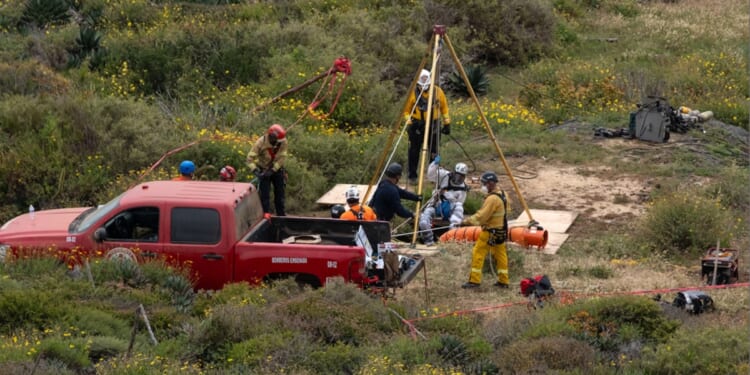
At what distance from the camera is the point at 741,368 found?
32.3ft

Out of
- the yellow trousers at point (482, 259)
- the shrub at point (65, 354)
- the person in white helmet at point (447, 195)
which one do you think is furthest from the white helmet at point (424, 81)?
the shrub at point (65, 354)

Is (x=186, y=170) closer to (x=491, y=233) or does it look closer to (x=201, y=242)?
(x=201, y=242)

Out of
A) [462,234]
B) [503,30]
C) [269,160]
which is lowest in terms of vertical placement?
[462,234]

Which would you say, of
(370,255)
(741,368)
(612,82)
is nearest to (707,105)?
(612,82)

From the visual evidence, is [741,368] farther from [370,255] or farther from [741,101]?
[741,101]

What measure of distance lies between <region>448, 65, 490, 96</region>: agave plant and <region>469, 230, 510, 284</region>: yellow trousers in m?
13.1

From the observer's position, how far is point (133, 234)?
13.0 metres

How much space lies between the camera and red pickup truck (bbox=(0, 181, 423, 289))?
497 inches

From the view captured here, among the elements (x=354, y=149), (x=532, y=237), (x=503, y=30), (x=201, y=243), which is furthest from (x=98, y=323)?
(x=503, y=30)

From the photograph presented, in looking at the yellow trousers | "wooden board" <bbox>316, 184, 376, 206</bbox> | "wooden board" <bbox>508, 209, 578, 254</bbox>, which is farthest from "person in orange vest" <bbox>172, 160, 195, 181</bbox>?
"wooden board" <bbox>508, 209, 578, 254</bbox>

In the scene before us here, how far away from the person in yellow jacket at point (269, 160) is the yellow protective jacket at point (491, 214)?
11.7 feet

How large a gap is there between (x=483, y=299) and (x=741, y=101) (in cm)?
1284

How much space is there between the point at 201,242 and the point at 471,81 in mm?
15298

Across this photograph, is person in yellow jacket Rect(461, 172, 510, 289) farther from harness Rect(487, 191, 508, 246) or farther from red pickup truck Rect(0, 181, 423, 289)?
red pickup truck Rect(0, 181, 423, 289)
